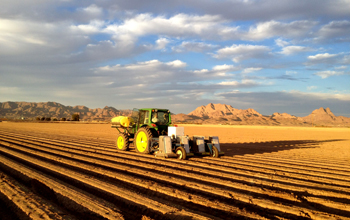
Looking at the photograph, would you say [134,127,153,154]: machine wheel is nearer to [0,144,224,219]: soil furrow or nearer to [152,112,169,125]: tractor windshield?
[152,112,169,125]: tractor windshield

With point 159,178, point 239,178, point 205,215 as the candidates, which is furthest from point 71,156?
point 205,215

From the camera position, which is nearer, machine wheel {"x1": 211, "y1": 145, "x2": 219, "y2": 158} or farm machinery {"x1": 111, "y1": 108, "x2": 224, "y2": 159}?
farm machinery {"x1": 111, "y1": 108, "x2": 224, "y2": 159}

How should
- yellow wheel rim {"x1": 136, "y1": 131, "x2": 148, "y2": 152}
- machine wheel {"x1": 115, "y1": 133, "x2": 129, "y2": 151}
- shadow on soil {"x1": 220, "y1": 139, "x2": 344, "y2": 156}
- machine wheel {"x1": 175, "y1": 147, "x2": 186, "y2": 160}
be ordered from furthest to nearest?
shadow on soil {"x1": 220, "y1": 139, "x2": 344, "y2": 156}, machine wheel {"x1": 115, "y1": 133, "x2": 129, "y2": 151}, yellow wheel rim {"x1": 136, "y1": 131, "x2": 148, "y2": 152}, machine wheel {"x1": 175, "y1": 147, "x2": 186, "y2": 160}

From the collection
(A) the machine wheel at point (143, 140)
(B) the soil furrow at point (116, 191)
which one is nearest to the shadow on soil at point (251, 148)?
(A) the machine wheel at point (143, 140)

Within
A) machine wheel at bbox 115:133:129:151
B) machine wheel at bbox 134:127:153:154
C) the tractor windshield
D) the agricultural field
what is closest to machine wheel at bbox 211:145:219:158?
the agricultural field

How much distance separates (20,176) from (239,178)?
5.42 m

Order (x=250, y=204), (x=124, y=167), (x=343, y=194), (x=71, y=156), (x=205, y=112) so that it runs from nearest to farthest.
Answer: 1. (x=250, y=204)
2. (x=343, y=194)
3. (x=124, y=167)
4. (x=71, y=156)
5. (x=205, y=112)

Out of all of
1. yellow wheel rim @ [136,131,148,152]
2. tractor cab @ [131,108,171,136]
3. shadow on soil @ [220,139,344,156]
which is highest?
tractor cab @ [131,108,171,136]

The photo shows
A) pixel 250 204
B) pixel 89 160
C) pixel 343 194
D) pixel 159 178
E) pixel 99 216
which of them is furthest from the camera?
pixel 89 160

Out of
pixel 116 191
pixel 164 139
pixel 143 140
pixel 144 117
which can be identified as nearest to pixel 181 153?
pixel 164 139

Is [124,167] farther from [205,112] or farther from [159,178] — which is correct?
[205,112]

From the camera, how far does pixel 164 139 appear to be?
Answer: 8.87m

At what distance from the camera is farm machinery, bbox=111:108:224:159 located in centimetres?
899

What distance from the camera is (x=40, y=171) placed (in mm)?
6672
